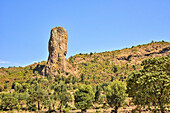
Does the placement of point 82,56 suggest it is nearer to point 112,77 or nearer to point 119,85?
point 112,77

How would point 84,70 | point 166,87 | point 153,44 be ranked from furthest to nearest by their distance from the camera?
point 153,44
point 84,70
point 166,87

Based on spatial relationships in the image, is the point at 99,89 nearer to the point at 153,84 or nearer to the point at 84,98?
the point at 84,98

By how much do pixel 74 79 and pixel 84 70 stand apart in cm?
2248

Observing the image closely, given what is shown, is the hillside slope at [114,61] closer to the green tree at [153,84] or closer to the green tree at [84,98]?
the green tree at [84,98]

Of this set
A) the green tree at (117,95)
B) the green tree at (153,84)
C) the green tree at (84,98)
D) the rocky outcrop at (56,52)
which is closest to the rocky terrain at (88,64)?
the rocky outcrop at (56,52)

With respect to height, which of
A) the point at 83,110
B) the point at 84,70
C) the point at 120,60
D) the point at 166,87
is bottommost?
the point at 83,110

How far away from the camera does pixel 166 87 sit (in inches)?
739

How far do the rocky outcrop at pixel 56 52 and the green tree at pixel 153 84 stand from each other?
345ft

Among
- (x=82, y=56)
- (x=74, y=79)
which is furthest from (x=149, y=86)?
(x=82, y=56)

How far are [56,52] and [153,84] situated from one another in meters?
112

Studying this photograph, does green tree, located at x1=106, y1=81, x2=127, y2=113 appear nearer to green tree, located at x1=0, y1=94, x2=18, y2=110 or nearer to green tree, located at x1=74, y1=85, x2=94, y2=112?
green tree, located at x1=74, y1=85, x2=94, y2=112

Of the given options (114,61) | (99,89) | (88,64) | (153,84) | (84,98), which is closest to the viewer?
→ (153,84)

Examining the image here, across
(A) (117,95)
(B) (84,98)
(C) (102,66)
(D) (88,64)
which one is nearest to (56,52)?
(D) (88,64)

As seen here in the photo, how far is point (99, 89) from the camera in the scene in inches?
3110
